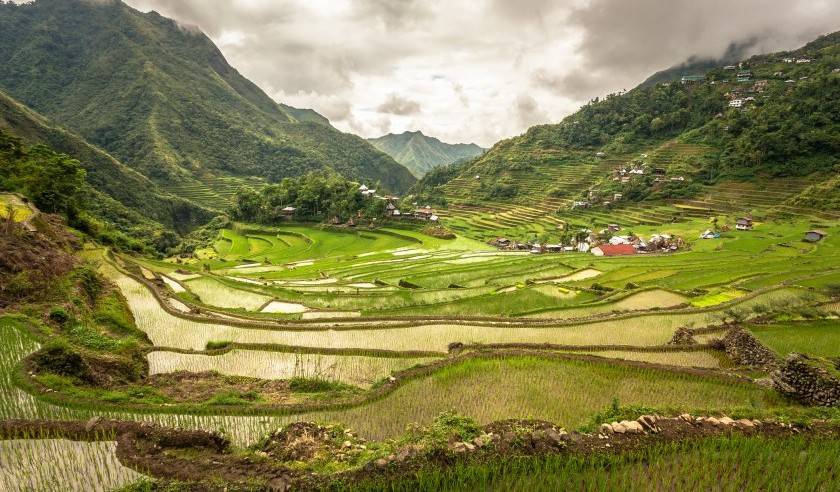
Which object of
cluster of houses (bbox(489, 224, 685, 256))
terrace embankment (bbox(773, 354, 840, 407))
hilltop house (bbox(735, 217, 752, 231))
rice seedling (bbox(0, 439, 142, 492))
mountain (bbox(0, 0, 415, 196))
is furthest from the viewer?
mountain (bbox(0, 0, 415, 196))

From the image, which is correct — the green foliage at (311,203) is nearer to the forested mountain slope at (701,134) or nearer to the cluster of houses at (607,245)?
the cluster of houses at (607,245)

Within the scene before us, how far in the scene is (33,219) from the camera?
650 inches

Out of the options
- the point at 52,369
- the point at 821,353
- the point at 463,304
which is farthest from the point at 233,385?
the point at 821,353

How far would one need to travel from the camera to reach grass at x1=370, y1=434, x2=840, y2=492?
490cm

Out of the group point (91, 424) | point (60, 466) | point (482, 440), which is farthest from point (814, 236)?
point (60, 466)

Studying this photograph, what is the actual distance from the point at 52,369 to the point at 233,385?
341 centimetres

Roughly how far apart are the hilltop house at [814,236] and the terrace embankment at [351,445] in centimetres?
4583

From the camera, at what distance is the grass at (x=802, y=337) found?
12.2 metres

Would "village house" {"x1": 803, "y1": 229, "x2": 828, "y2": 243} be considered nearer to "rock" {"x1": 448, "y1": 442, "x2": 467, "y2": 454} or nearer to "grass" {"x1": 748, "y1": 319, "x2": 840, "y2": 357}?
"grass" {"x1": 748, "y1": 319, "x2": 840, "y2": 357}

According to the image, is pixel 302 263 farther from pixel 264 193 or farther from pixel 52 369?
pixel 264 193

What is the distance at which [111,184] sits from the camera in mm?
67000

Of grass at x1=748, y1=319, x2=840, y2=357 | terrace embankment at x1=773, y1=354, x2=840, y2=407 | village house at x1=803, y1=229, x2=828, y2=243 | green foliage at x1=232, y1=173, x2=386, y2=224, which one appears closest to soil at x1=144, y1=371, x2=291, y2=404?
terrace embankment at x1=773, y1=354, x2=840, y2=407

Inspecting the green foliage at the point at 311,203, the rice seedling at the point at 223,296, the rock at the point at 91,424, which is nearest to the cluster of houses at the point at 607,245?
the green foliage at the point at 311,203

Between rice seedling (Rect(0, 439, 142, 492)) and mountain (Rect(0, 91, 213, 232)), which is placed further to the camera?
mountain (Rect(0, 91, 213, 232))
